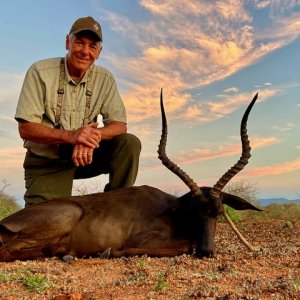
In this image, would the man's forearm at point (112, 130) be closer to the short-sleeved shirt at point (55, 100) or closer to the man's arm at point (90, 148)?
the man's arm at point (90, 148)

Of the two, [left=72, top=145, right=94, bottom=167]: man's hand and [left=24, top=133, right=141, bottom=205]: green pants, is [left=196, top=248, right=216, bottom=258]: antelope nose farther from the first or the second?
[left=24, top=133, right=141, bottom=205]: green pants

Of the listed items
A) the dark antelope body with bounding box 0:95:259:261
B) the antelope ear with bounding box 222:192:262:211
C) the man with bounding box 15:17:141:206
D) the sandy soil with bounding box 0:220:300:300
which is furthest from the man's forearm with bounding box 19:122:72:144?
the antelope ear with bounding box 222:192:262:211

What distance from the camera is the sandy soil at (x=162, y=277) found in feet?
12.9

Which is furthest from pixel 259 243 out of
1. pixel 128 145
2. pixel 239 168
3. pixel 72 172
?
pixel 72 172

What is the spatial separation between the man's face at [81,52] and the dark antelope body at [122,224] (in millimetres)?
1688

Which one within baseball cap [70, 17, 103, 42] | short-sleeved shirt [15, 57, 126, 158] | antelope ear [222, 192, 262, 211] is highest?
baseball cap [70, 17, 103, 42]

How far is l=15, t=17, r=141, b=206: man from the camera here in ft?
24.7

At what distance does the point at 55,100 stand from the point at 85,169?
1.21 m

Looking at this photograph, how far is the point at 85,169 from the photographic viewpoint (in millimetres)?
8250

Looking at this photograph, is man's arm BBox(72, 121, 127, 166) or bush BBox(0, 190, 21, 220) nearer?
man's arm BBox(72, 121, 127, 166)

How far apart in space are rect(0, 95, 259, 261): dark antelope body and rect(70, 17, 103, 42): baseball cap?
181 cm

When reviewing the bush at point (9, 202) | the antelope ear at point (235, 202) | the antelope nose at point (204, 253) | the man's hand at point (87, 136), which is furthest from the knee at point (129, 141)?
the bush at point (9, 202)

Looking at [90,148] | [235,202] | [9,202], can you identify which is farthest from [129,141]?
[9,202]

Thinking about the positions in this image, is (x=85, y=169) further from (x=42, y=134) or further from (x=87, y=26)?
(x=87, y=26)
